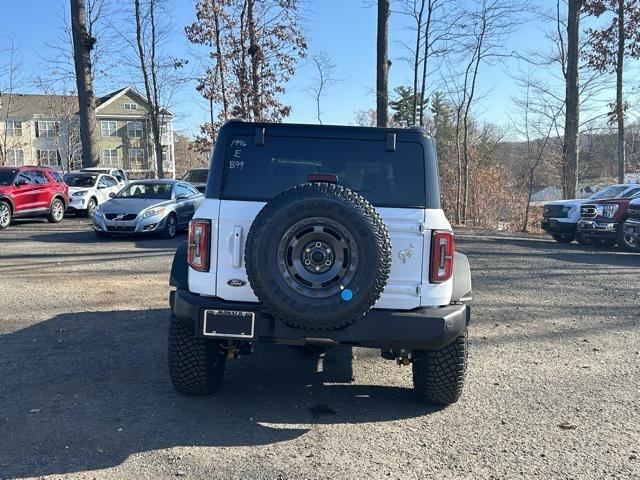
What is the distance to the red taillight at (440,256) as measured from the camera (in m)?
3.94

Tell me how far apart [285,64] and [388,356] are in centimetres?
2302

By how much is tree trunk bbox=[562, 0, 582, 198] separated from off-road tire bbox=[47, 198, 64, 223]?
691 inches

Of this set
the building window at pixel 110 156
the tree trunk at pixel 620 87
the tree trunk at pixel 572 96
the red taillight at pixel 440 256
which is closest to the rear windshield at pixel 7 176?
the red taillight at pixel 440 256

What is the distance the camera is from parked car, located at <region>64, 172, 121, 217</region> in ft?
64.3

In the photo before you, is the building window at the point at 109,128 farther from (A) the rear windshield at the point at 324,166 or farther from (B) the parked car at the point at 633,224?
(A) the rear windshield at the point at 324,166

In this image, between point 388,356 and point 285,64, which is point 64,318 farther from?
point 285,64

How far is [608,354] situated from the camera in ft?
19.1

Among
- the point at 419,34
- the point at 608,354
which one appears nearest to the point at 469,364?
the point at 608,354

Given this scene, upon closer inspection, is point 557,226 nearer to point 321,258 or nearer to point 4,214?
point 321,258

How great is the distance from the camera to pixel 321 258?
12.0 ft

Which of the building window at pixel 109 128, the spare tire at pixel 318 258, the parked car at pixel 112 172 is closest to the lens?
the spare tire at pixel 318 258

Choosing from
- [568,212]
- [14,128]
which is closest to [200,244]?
[568,212]

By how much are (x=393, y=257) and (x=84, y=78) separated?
2141 centimetres

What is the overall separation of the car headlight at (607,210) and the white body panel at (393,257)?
40.0ft
